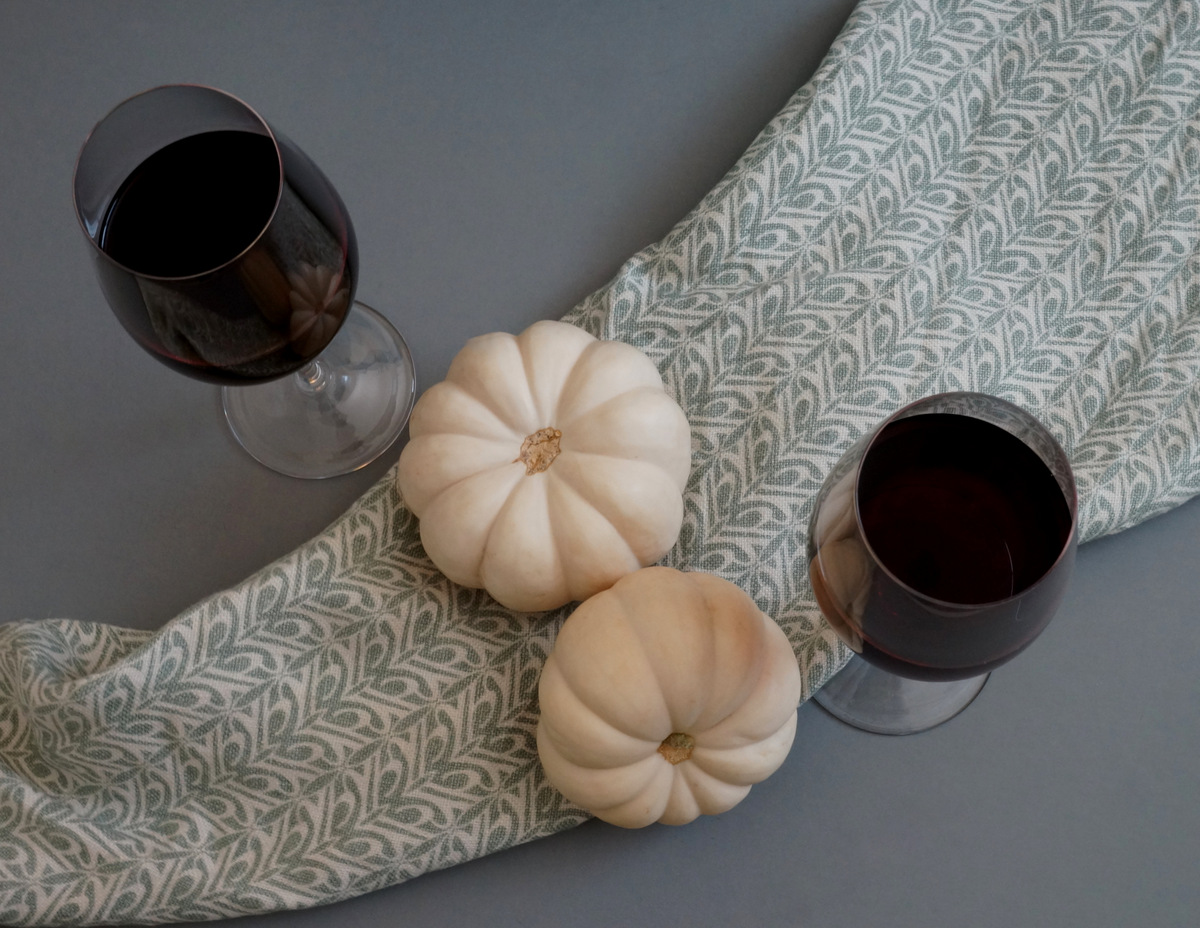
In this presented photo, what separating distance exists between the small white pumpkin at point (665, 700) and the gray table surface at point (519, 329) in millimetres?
100

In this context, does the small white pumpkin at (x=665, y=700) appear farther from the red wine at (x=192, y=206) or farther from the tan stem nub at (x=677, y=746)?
the red wine at (x=192, y=206)

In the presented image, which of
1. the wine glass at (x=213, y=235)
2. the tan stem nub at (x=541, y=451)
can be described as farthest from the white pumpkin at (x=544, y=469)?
the wine glass at (x=213, y=235)

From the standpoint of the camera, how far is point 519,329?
38.2 inches

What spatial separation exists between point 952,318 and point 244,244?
58 cm

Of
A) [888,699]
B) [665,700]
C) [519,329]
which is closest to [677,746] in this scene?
[665,700]

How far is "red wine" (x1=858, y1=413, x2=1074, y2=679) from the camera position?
0.60m

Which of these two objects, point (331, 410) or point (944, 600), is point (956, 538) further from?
point (331, 410)

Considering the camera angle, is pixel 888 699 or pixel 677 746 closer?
pixel 677 746

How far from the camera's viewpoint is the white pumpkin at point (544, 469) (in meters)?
0.75

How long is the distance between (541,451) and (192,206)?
293mm

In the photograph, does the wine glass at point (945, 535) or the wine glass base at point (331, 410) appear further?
the wine glass base at point (331, 410)

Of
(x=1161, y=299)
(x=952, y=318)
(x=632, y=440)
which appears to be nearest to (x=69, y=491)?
(x=632, y=440)

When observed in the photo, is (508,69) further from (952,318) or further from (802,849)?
(802,849)

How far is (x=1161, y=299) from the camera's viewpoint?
0.91m
